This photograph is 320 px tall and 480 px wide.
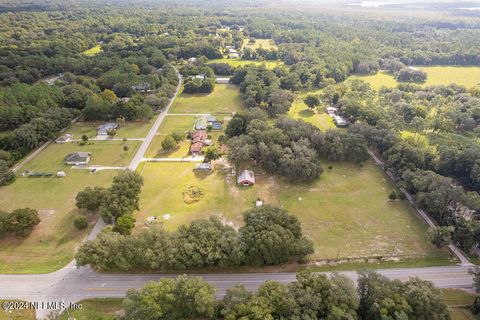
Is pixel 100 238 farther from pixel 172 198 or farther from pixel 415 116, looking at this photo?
pixel 415 116

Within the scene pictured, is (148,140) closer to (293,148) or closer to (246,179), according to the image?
(246,179)

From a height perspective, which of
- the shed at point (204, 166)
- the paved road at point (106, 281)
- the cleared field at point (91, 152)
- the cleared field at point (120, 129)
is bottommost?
the cleared field at point (120, 129)

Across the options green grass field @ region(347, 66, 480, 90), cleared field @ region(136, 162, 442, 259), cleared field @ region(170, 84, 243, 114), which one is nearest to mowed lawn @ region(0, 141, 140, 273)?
cleared field @ region(136, 162, 442, 259)

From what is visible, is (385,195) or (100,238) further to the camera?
(385,195)

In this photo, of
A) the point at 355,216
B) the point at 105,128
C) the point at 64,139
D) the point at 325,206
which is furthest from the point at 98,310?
the point at 105,128

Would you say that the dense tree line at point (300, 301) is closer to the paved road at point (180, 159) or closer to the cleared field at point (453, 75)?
the paved road at point (180, 159)

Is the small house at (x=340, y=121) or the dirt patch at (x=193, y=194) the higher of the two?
the small house at (x=340, y=121)

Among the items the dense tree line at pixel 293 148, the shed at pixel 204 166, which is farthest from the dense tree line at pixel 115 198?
the dense tree line at pixel 293 148

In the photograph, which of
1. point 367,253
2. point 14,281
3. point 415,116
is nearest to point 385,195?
point 367,253
